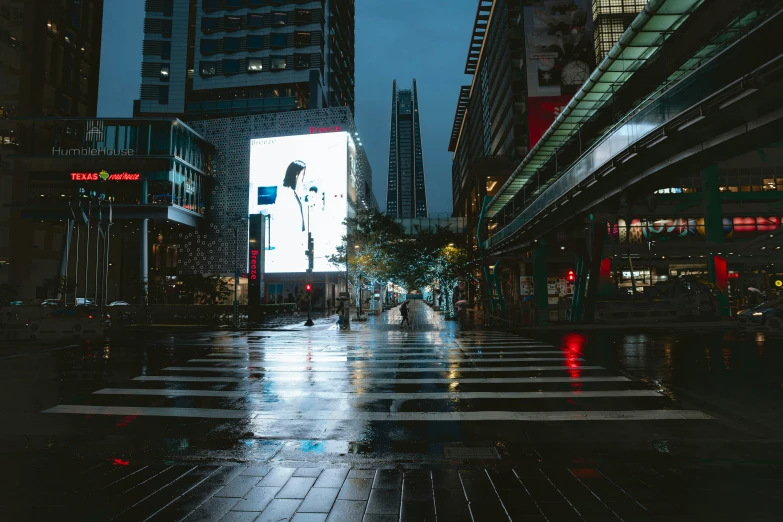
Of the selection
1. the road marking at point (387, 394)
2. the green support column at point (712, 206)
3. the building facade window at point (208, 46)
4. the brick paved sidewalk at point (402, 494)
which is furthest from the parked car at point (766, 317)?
the building facade window at point (208, 46)

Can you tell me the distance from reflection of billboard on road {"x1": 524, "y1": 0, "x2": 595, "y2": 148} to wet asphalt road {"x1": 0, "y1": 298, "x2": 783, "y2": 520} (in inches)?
1853

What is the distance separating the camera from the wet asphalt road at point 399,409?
5406mm

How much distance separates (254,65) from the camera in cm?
6962

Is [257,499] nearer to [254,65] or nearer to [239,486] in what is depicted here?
[239,486]

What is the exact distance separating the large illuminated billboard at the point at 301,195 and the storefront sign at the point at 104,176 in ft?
48.4

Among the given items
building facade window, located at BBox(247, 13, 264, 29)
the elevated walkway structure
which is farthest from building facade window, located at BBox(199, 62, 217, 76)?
the elevated walkway structure

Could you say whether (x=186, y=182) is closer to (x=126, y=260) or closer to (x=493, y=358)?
(x=126, y=260)

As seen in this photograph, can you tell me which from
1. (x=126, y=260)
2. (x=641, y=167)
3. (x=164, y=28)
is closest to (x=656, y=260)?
(x=641, y=167)

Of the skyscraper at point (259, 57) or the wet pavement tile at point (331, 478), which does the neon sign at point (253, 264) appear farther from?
the skyscraper at point (259, 57)

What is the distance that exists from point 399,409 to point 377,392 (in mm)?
1394

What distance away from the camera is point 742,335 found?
59.3ft

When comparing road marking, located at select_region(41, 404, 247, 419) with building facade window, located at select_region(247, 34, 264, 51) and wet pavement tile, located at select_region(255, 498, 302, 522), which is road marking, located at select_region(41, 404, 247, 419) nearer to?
wet pavement tile, located at select_region(255, 498, 302, 522)

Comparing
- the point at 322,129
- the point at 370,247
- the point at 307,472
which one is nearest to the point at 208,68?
the point at 322,129

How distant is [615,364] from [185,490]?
11272 mm
